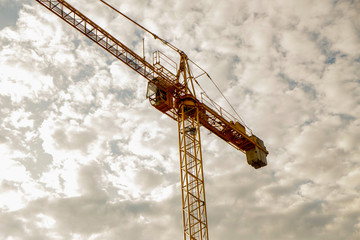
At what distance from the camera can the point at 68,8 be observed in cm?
3058

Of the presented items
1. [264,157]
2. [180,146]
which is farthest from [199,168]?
[264,157]

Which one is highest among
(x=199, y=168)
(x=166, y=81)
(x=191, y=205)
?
(x=166, y=81)

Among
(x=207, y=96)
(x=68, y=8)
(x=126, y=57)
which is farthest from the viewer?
(x=207, y=96)

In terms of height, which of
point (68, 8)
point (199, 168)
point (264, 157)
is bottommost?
point (199, 168)

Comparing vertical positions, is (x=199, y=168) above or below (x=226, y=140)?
below

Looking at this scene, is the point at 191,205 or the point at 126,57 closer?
the point at 191,205

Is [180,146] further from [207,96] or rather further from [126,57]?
[126,57]

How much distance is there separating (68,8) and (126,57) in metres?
5.48

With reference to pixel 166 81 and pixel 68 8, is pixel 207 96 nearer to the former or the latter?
pixel 166 81

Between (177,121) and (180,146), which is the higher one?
(177,121)

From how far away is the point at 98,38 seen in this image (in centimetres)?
3177

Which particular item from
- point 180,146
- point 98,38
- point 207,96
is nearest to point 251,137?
point 207,96

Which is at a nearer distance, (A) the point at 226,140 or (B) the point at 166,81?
(B) the point at 166,81

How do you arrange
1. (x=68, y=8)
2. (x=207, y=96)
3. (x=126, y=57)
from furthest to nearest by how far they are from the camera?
(x=207, y=96), (x=126, y=57), (x=68, y=8)
